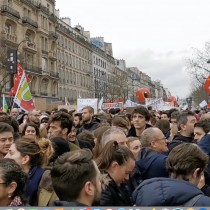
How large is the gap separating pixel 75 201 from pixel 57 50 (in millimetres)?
59527

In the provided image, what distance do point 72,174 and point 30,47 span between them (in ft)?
158

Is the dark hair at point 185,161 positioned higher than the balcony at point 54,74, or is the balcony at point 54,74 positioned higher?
the balcony at point 54,74

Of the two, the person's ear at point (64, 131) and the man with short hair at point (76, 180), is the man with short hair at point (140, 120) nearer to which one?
the person's ear at point (64, 131)

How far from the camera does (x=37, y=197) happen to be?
3732mm

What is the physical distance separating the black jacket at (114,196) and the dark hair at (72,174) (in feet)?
1.92

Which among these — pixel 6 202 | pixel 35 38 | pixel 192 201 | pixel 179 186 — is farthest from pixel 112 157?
pixel 35 38

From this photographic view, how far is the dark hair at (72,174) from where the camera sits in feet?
8.62

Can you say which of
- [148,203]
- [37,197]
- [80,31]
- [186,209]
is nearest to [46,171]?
[37,197]

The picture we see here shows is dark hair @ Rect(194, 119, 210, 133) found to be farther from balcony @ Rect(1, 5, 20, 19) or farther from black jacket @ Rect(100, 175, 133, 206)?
balcony @ Rect(1, 5, 20, 19)

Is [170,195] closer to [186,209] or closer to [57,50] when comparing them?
[186,209]

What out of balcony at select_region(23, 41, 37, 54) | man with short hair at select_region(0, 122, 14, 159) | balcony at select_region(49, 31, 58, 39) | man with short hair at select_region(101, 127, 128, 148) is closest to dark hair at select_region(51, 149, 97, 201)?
man with short hair at select_region(101, 127, 128, 148)

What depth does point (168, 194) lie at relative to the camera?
2492 mm

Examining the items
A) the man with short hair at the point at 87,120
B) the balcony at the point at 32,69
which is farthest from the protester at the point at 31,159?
the balcony at the point at 32,69

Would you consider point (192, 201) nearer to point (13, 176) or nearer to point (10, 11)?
point (13, 176)
